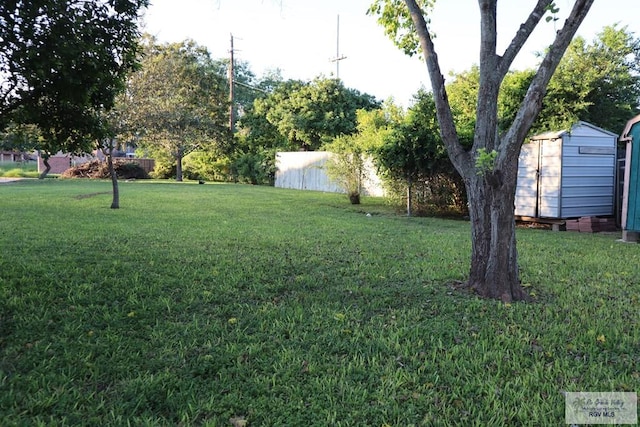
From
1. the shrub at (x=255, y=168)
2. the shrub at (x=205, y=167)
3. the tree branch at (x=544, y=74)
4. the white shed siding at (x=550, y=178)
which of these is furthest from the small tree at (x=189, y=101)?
the tree branch at (x=544, y=74)

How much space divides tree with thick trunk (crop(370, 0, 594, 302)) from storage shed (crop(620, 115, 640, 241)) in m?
5.23

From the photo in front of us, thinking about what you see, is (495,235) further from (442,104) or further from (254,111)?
(254,111)

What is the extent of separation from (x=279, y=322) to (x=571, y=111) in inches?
403

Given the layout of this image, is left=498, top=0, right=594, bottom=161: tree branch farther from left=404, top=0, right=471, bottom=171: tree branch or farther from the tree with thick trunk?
left=404, top=0, right=471, bottom=171: tree branch

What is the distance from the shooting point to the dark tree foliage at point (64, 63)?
13.0 ft

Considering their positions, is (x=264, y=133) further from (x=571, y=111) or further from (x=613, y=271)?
(x=613, y=271)

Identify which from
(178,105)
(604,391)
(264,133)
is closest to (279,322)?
(604,391)

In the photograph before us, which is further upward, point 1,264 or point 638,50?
point 638,50

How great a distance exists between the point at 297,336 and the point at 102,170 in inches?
1228

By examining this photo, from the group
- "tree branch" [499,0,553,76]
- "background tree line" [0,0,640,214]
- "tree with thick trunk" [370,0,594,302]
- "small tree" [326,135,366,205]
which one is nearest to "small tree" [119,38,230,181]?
"background tree line" [0,0,640,214]

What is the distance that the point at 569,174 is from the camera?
1032cm

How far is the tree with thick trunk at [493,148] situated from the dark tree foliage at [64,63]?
3061 mm

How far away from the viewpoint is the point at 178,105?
24547 millimetres

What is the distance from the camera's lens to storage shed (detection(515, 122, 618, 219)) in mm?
10289
